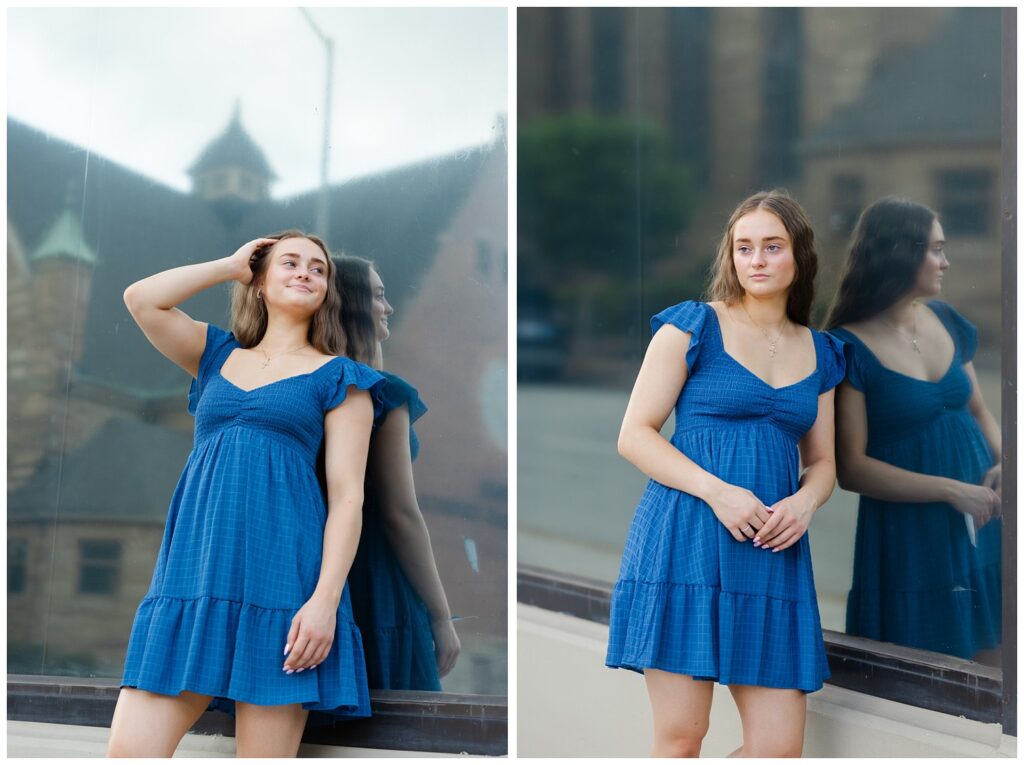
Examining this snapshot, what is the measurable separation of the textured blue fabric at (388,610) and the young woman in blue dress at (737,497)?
0.61 m

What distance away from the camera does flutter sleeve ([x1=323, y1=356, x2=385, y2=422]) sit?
2.29 m

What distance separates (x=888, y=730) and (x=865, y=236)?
116cm

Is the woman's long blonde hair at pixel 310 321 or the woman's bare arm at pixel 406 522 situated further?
the woman's bare arm at pixel 406 522

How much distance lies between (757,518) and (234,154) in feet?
5.47

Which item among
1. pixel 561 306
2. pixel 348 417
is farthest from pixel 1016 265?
pixel 561 306

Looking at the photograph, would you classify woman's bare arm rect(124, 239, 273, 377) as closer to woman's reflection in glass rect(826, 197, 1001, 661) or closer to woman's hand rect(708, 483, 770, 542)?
woman's hand rect(708, 483, 770, 542)

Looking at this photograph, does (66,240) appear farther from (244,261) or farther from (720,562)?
(720,562)

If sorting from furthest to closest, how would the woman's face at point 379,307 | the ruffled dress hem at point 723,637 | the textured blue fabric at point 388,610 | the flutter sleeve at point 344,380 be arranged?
the woman's face at point 379,307 < the textured blue fabric at point 388,610 < the flutter sleeve at point 344,380 < the ruffled dress hem at point 723,637

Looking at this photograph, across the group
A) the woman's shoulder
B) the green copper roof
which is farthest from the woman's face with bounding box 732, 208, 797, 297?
the green copper roof

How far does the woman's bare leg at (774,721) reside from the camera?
206cm

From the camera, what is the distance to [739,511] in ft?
6.72

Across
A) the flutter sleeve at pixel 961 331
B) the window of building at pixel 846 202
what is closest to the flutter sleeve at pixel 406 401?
the window of building at pixel 846 202

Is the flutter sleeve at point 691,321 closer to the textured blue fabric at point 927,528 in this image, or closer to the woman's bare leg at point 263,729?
the textured blue fabric at point 927,528

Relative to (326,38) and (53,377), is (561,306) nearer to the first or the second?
(326,38)
